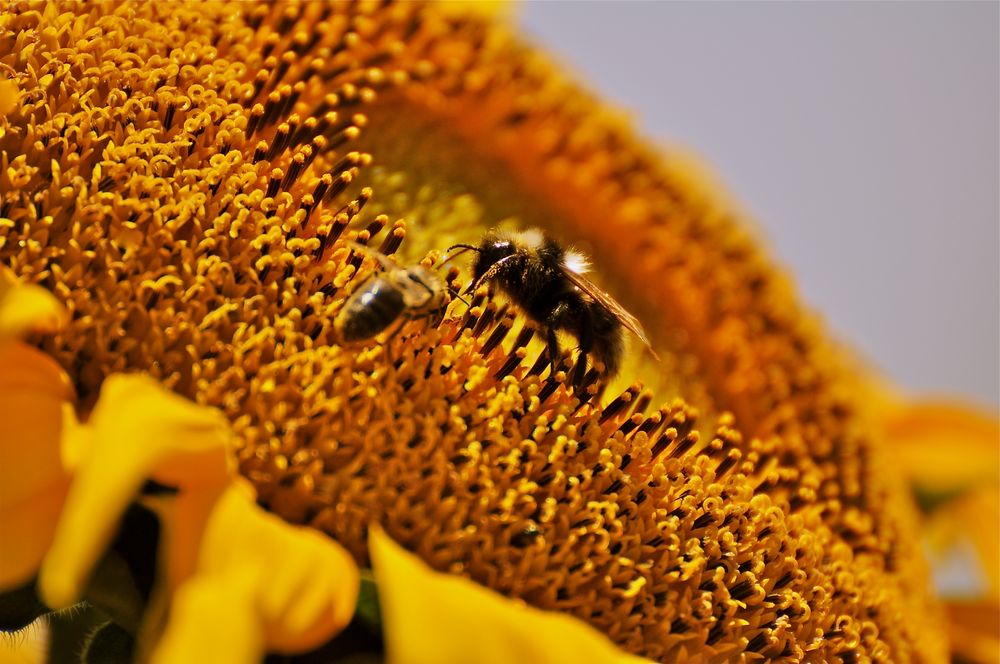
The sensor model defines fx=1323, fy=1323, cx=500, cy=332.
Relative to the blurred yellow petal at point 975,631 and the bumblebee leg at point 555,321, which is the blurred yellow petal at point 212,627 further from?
the blurred yellow petal at point 975,631

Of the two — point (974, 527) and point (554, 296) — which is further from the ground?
point (974, 527)

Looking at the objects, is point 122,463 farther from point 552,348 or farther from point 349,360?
point 552,348

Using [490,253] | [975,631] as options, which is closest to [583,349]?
[490,253]

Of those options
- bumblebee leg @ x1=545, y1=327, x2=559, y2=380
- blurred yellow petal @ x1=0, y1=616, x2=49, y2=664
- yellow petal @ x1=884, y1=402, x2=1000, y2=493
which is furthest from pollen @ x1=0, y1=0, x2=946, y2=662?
yellow petal @ x1=884, y1=402, x2=1000, y2=493

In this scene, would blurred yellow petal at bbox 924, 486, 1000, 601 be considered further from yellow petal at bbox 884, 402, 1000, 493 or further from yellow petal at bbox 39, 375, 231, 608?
yellow petal at bbox 39, 375, 231, 608

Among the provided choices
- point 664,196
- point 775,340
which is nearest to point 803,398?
point 775,340

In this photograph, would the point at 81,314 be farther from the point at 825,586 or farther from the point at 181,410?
the point at 825,586
